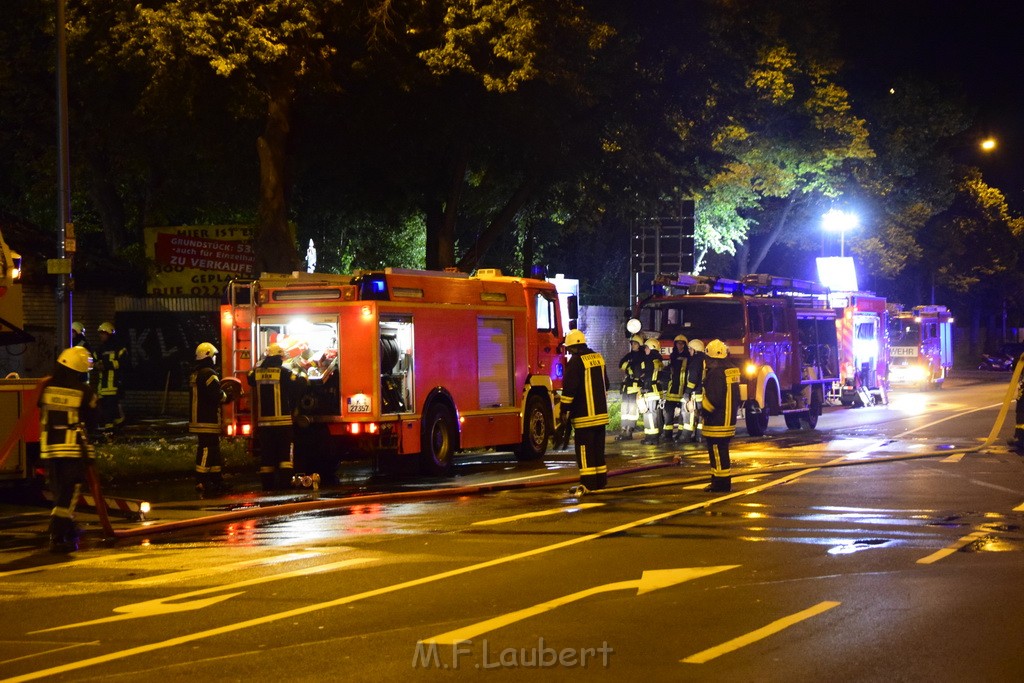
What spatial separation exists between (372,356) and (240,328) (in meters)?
1.85

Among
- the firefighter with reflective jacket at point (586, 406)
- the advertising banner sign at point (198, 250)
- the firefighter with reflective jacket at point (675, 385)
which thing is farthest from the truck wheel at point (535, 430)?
the advertising banner sign at point (198, 250)

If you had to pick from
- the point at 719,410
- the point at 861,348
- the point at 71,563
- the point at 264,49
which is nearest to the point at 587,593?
the point at 71,563

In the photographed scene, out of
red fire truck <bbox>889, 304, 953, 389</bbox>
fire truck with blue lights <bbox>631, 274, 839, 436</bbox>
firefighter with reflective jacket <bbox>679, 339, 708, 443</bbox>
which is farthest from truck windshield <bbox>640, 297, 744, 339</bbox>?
red fire truck <bbox>889, 304, 953, 389</bbox>

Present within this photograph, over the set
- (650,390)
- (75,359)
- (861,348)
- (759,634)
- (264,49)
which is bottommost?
(759,634)

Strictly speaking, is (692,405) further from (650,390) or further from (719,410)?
(719,410)

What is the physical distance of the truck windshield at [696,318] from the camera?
23078 millimetres

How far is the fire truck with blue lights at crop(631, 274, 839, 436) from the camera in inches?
906

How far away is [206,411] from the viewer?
1552 centimetres

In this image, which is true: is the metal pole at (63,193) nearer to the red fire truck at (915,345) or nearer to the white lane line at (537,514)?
the white lane line at (537,514)

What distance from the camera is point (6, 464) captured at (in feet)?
45.6

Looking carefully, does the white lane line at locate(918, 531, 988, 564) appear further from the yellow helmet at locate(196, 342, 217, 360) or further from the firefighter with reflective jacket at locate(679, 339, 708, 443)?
the yellow helmet at locate(196, 342, 217, 360)

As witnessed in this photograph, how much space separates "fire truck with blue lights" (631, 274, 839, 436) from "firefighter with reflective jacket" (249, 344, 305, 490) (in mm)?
8377

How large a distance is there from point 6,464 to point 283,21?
28.2 ft

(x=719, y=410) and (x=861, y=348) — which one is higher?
(x=861, y=348)
